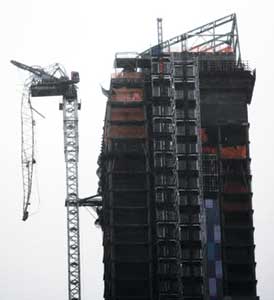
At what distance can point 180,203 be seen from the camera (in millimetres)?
196500

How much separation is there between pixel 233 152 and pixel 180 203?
15141 millimetres

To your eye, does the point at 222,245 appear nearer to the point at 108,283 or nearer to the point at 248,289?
the point at 248,289

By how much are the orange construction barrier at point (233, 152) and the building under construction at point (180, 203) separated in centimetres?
20

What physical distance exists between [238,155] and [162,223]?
824 inches

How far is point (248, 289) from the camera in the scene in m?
191

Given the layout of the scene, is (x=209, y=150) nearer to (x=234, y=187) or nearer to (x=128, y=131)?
(x=234, y=187)

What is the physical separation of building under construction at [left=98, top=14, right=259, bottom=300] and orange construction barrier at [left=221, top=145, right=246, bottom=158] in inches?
8.0

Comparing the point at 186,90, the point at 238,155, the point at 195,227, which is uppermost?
the point at 186,90

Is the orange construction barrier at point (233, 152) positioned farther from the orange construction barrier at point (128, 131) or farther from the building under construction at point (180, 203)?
the orange construction barrier at point (128, 131)

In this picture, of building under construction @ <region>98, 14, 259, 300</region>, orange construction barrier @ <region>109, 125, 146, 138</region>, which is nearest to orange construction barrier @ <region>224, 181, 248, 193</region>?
building under construction @ <region>98, 14, 259, 300</region>

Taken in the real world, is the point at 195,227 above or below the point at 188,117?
below

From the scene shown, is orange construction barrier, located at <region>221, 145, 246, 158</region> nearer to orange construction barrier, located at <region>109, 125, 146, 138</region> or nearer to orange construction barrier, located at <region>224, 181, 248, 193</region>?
orange construction barrier, located at <region>224, 181, 248, 193</region>

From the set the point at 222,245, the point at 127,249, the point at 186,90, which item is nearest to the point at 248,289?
the point at 222,245

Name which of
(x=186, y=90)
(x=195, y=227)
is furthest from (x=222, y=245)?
(x=186, y=90)
